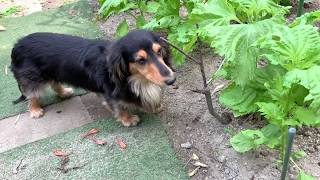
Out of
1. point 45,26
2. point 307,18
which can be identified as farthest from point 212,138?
point 45,26

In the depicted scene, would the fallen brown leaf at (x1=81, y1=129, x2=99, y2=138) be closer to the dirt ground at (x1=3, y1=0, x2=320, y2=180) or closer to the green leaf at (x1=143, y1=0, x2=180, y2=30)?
the dirt ground at (x1=3, y1=0, x2=320, y2=180)

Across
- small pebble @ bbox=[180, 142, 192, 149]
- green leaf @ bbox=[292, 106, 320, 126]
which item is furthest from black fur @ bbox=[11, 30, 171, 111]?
green leaf @ bbox=[292, 106, 320, 126]

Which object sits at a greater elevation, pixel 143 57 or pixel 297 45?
pixel 297 45

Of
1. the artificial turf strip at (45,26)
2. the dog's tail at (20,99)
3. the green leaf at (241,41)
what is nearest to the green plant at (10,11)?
the artificial turf strip at (45,26)

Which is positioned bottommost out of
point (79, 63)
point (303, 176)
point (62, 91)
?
point (62, 91)

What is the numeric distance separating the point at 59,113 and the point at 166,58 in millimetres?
1329

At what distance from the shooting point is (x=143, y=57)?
300 centimetres

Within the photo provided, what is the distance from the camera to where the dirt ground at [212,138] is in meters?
2.84

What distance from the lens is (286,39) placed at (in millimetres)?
2246

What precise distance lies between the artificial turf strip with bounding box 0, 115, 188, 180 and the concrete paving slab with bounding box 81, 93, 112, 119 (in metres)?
0.17

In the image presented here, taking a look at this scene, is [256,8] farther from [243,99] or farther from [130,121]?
[130,121]

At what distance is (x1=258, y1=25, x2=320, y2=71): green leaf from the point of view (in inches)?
87.4

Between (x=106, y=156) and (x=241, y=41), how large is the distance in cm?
157

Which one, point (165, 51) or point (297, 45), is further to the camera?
point (165, 51)
